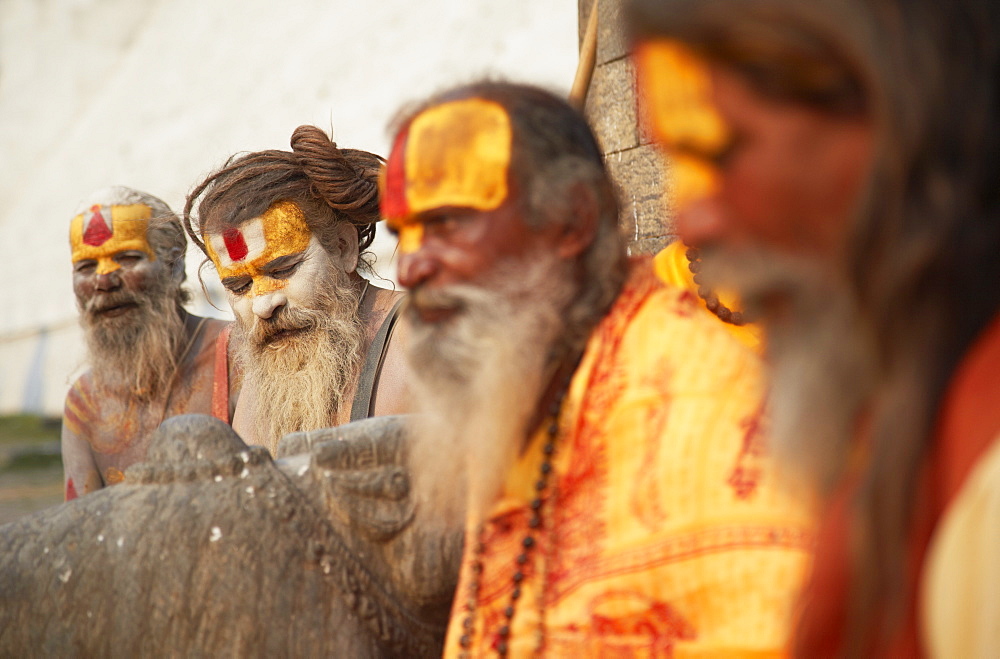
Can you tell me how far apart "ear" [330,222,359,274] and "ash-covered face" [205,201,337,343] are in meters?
0.11

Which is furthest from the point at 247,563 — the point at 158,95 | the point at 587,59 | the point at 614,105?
the point at 158,95

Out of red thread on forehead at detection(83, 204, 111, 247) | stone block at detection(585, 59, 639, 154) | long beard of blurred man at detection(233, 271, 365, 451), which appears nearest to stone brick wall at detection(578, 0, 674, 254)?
stone block at detection(585, 59, 639, 154)

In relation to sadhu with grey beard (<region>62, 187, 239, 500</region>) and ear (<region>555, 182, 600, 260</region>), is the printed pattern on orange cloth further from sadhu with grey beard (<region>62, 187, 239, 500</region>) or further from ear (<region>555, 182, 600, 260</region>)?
sadhu with grey beard (<region>62, 187, 239, 500</region>)

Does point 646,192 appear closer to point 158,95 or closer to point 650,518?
point 650,518

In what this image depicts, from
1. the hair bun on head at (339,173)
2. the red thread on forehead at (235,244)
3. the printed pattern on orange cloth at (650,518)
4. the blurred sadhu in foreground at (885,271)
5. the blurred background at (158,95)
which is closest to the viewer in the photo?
the blurred sadhu in foreground at (885,271)

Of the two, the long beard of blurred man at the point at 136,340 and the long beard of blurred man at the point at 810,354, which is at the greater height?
the long beard of blurred man at the point at 136,340

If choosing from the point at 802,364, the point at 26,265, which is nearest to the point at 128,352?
the point at 802,364

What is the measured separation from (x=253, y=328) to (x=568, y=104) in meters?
2.02

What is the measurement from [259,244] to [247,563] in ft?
5.56

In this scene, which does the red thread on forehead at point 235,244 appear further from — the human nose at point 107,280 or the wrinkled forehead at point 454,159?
the wrinkled forehead at point 454,159

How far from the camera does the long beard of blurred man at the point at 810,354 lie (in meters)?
1.00

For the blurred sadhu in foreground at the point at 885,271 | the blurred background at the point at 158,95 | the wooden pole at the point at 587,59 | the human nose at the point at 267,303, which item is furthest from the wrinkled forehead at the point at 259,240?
the blurred background at the point at 158,95

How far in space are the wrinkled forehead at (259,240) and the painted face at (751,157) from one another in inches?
103

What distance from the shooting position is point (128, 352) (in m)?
4.41
